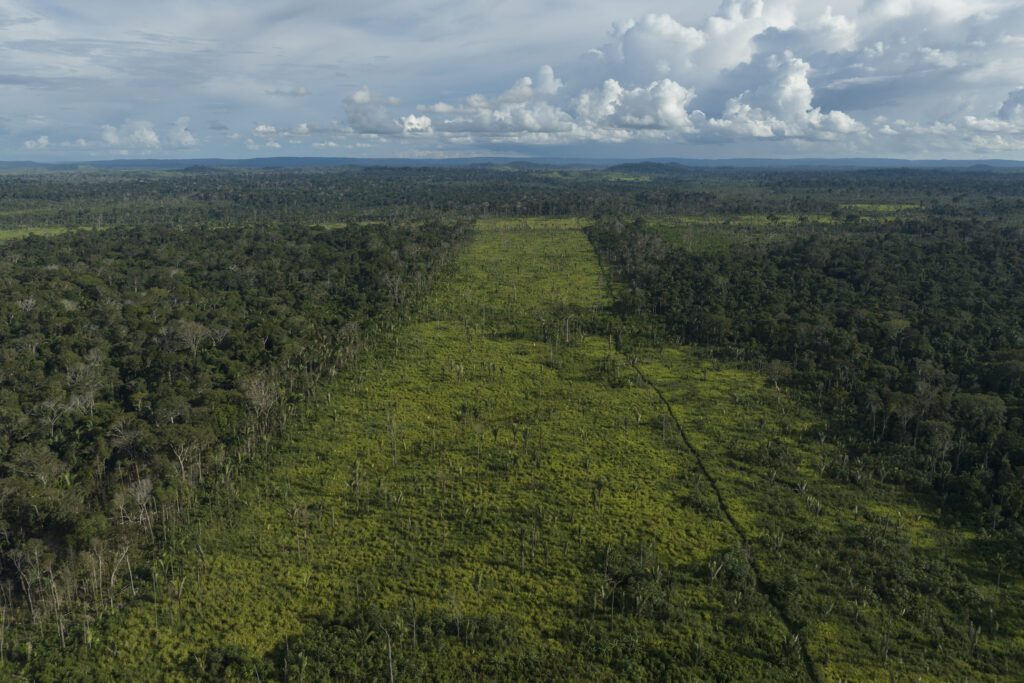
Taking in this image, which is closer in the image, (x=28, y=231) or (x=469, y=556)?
(x=469, y=556)

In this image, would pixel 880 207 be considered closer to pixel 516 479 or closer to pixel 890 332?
pixel 890 332

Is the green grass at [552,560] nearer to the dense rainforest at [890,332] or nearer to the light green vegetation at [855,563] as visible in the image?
the light green vegetation at [855,563]

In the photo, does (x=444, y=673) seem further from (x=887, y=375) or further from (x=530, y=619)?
(x=887, y=375)

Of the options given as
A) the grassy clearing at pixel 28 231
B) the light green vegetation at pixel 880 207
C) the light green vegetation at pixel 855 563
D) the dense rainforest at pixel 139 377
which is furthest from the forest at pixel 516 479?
the light green vegetation at pixel 880 207

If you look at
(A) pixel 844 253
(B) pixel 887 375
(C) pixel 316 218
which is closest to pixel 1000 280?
(A) pixel 844 253

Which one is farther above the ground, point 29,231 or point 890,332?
point 29,231

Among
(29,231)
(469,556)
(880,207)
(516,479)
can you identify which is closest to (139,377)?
(516,479)
